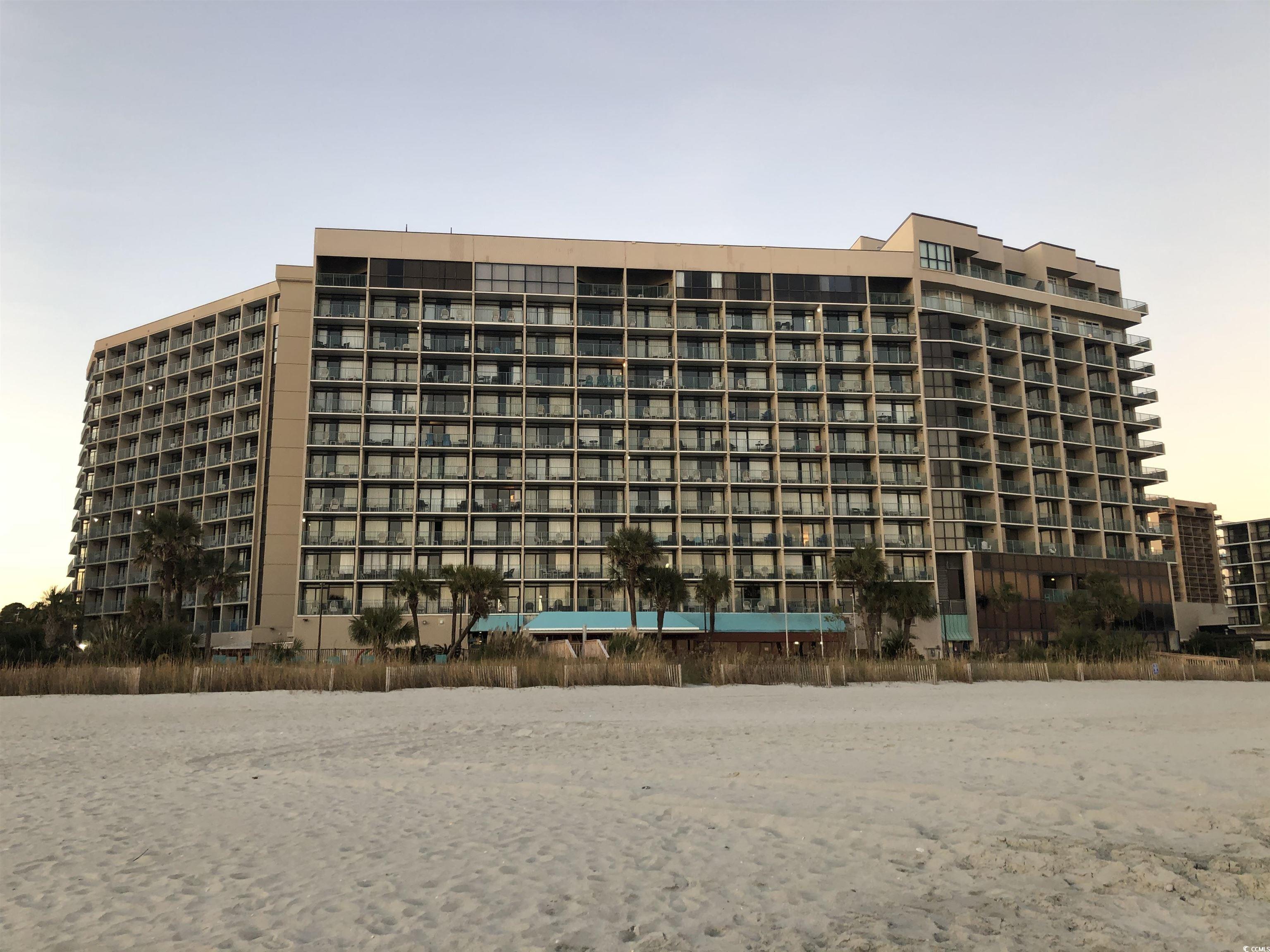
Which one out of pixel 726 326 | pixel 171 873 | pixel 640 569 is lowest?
pixel 171 873

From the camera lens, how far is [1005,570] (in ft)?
250

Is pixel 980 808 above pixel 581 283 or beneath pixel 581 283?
beneath

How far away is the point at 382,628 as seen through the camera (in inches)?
2040

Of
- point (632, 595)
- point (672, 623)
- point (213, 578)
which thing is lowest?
point (672, 623)

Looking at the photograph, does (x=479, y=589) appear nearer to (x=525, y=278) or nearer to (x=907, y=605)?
(x=907, y=605)

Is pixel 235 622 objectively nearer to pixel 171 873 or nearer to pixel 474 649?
pixel 474 649

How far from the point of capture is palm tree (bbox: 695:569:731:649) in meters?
64.1

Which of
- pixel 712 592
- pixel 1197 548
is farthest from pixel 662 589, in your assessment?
pixel 1197 548

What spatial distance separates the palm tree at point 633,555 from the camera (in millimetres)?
61250

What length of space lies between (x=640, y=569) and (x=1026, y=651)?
2741 centimetres

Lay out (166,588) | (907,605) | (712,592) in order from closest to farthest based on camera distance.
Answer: (166,588), (907,605), (712,592)

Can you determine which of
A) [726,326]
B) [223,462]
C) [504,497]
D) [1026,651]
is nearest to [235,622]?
[223,462]

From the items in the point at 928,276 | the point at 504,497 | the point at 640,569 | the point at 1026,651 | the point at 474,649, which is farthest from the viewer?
the point at 928,276

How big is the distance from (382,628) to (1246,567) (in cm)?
15889
